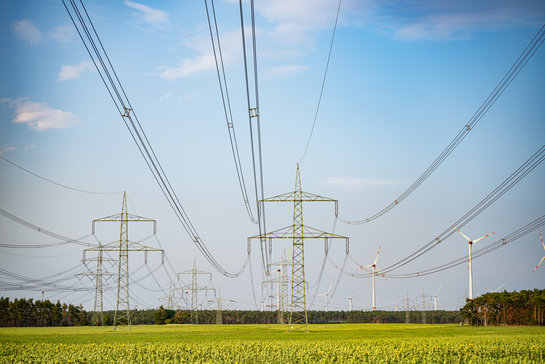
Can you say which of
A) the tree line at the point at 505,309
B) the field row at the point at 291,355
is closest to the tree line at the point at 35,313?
the tree line at the point at 505,309

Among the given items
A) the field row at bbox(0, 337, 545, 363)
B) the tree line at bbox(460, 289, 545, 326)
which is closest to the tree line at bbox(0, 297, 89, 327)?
the tree line at bbox(460, 289, 545, 326)

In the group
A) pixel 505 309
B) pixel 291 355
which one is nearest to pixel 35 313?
pixel 505 309

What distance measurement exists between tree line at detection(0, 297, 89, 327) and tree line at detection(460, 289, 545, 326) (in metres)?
106

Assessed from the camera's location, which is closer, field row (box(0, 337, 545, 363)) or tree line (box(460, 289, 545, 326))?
field row (box(0, 337, 545, 363))

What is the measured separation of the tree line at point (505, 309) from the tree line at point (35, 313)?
10608cm

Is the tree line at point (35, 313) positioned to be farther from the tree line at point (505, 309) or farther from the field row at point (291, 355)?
the field row at point (291, 355)

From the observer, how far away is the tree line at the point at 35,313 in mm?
161375

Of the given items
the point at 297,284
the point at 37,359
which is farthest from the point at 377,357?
the point at 297,284

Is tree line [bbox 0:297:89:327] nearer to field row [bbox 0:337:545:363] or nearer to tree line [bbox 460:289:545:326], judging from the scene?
tree line [bbox 460:289:545:326]

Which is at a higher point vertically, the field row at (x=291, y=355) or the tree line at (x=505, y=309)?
the field row at (x=291, y=355)

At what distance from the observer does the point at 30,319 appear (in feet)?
561

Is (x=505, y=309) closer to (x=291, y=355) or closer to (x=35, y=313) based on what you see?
(x=291, y=355)

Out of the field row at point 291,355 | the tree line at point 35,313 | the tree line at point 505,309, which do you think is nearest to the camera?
the field row at point 291,355

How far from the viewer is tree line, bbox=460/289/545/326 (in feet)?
353
